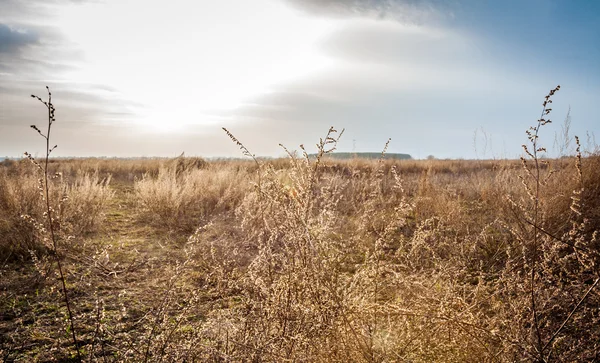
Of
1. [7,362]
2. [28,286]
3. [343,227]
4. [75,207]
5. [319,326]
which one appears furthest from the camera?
[343,227]

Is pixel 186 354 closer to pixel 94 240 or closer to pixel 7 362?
pixel 7 362

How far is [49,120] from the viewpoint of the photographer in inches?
54.3

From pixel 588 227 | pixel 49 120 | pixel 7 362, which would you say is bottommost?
pixel 7 362

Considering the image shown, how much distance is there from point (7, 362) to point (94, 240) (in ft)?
9.79

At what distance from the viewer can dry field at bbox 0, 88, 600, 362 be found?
1795 mm

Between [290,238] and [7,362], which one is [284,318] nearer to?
[290,238]

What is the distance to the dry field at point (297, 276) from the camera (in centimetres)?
179

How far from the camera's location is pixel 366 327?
6.07 ft

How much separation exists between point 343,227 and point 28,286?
4.08m

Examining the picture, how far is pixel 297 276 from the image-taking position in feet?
6.56

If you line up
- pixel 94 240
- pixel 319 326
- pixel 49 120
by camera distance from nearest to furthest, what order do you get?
pixel 49 120 → pixel 319 326 → pixel 94 240

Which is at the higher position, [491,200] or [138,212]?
[491,200]

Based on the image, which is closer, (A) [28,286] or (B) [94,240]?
(A) [28,286]

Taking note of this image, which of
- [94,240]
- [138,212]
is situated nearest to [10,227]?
[94,240]
